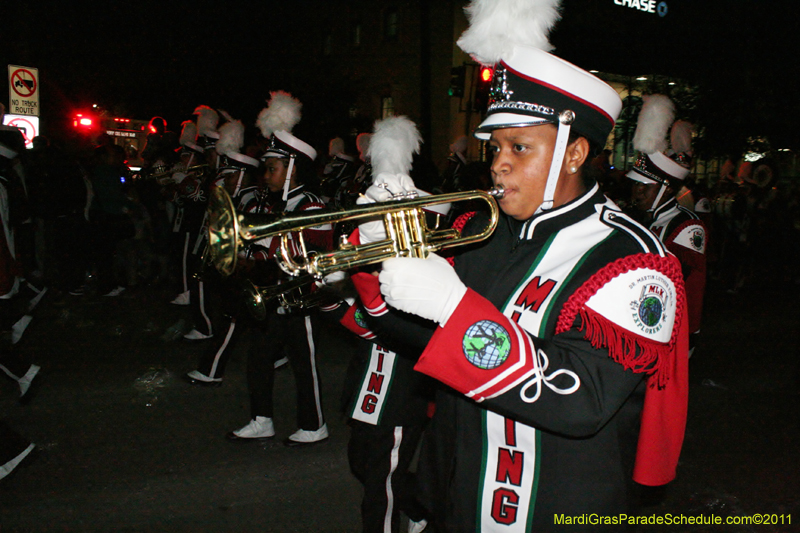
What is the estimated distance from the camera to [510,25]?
1944mm

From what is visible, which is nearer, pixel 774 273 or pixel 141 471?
pixel 141 471

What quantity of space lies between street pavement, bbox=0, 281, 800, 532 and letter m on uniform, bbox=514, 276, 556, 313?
792 mm

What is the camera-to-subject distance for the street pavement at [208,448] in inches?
140

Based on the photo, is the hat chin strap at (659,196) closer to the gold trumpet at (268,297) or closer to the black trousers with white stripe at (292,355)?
the black trousers with white stripe at (292,355)

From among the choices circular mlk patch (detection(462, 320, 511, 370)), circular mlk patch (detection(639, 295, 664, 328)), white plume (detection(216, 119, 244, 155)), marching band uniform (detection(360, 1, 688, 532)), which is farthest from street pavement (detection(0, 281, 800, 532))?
white plume (detection(216, 119, 244, 155))

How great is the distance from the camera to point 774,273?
1211 centimetres

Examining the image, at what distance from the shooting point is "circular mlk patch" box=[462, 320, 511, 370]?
1521 millimetres

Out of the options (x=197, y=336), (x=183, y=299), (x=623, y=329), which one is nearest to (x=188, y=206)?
(x=197, y=336)

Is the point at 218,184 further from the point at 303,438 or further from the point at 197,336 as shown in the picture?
the point at 303,438

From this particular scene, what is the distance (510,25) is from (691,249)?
11.7 feet

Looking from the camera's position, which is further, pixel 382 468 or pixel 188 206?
pixel 188 206

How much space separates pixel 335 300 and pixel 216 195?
1269 millimetres

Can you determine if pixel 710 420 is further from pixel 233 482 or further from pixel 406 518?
pixel 233 482

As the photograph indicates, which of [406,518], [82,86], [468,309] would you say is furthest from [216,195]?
[82,86]
